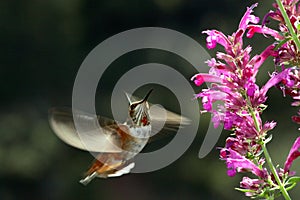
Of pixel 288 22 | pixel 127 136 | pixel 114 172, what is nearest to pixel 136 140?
pixel 127 136

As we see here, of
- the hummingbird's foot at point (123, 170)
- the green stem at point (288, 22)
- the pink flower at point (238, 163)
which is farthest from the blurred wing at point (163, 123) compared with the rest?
the green stem at point (288, 22)

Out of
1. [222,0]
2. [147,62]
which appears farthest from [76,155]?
[222,0]

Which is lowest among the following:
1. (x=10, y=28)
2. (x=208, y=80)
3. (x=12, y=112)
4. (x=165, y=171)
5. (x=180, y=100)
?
(x=165, y=171)

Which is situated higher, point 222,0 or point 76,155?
point 222,0

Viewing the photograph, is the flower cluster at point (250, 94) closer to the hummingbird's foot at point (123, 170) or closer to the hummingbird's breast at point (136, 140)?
the hummingbird's breast at point (136, 140)

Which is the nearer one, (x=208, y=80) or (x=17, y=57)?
(x=208, y=80)

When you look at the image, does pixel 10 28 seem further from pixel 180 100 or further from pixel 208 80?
pixel 208 80

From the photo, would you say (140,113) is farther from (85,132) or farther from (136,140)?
(85,132)
